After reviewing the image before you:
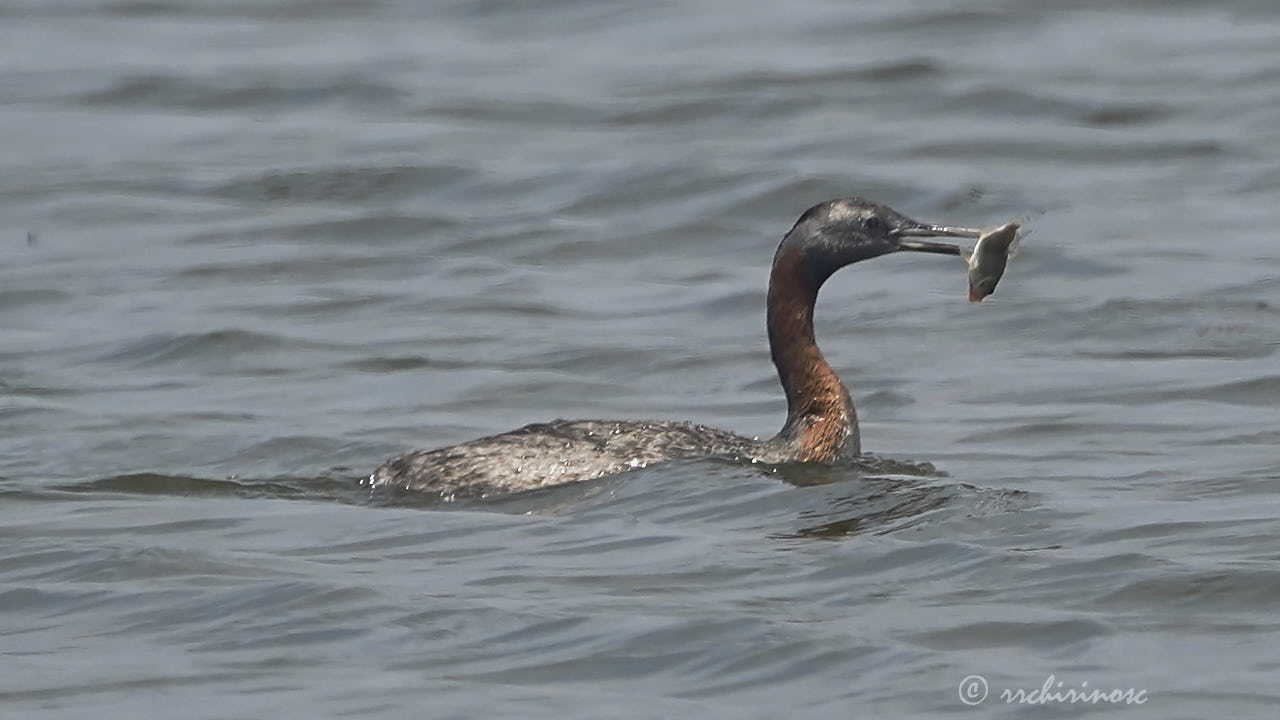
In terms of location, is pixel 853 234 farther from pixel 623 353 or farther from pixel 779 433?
pixel 623 353

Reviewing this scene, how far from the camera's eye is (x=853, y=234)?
12.1 m

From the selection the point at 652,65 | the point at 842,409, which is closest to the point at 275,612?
the point at 842,409

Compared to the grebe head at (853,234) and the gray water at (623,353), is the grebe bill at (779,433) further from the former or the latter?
the gray water at (623,353)

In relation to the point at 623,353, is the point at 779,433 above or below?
above

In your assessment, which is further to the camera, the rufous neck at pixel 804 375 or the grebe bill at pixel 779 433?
the rufous neck at pixel 804 375

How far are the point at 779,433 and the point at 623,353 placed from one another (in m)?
2.95

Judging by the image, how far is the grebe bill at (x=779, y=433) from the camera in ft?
37.7

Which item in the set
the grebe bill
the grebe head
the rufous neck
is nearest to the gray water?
the grebe bill

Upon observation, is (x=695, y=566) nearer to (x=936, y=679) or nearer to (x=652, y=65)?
(x=936, y=679)

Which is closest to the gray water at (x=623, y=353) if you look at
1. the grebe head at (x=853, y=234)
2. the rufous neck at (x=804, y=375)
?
the rufous neck at (x=804, y=375)

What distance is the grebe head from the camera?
472 inches

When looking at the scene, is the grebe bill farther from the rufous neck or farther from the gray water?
the gray water

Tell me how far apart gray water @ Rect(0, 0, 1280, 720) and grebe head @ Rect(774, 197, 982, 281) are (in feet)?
3.05

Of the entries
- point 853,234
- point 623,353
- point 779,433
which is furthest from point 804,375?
point 623,353
